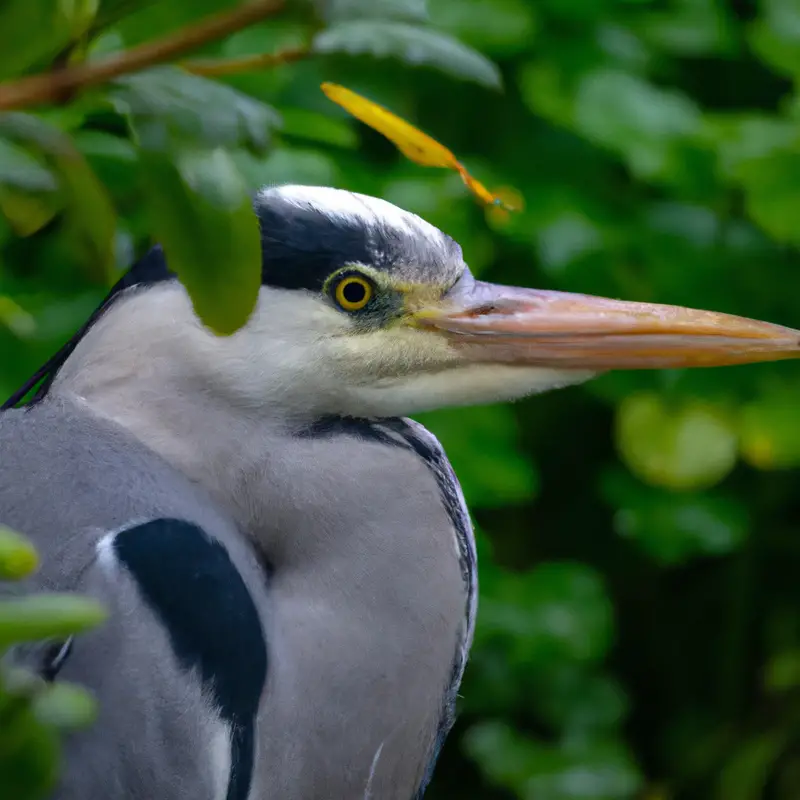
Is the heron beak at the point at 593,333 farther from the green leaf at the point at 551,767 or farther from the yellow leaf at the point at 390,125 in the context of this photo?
the green leaf at the point at 551,767

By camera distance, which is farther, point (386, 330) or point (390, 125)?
point (386, 330)

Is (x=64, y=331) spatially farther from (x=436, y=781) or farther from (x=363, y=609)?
(x=436, y=781)

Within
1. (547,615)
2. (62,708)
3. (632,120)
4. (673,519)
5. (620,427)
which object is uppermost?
(62,708)

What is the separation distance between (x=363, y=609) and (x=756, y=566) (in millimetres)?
1551

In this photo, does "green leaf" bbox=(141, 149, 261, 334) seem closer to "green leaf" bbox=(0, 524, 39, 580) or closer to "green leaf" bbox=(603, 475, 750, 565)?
"green leaf" bbox=(0, 524, 39, 580)

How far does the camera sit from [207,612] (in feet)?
2.64

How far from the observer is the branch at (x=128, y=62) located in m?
0.41

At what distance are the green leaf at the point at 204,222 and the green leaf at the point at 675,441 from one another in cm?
155

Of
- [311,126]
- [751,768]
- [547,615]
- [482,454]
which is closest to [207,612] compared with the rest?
[311,126]

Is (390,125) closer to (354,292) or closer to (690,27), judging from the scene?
(354,292)

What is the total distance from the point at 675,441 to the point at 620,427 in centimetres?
10

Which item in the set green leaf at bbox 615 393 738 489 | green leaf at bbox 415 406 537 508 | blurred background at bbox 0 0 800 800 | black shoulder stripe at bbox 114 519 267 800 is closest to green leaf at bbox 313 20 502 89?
black shoulder stripe at bbox 114 519 267 800

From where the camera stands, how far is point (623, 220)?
2.21 m

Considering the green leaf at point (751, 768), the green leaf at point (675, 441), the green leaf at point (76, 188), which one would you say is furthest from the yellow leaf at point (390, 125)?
the green leaf at point (751, 768)
